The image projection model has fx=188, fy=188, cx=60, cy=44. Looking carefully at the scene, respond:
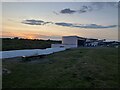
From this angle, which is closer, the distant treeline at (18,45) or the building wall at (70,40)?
the distant treeline at (18,45)

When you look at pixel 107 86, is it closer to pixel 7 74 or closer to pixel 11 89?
pixel 11 89

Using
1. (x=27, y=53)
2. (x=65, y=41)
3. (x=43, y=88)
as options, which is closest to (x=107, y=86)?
(x=43, y=88)

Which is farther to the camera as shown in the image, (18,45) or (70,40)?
(70,40)

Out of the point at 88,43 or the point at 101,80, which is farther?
the point at 88,43

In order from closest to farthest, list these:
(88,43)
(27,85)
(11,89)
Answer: (11,89), (27,85), (88,43)

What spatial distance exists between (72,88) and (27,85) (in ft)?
7.04

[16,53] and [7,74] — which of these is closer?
[7,74]

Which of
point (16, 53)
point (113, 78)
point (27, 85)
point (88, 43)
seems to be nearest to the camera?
point (27, 85)

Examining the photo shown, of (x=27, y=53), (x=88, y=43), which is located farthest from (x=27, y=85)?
(x=88, y=43)

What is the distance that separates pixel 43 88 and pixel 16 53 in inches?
545

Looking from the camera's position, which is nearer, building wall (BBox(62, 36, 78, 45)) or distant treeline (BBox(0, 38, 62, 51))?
distant treeline (BBox(0, 38, 62, 51))

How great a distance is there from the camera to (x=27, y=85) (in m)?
8.95

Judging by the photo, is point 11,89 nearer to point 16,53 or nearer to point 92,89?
point 92,89

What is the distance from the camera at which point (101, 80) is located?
10.5 m
